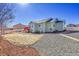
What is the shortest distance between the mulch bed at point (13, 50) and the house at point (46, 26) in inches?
8.9

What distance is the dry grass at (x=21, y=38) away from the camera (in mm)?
3260

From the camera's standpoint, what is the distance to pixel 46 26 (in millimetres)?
3289

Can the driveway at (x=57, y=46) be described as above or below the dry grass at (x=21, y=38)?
below

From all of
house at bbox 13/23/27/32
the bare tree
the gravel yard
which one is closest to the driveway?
the gravel yard

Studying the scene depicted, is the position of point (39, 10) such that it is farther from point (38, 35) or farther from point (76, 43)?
point (76, 43)

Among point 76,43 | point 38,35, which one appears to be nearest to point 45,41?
point 38,35

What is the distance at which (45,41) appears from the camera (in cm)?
326

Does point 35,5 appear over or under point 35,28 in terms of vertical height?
over

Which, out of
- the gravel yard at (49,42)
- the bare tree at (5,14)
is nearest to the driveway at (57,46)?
the gravel yard at (49,42)

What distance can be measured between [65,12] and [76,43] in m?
0.35

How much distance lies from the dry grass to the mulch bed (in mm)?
55

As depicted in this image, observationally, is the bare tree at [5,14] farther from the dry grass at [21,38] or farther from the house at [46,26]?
the house at [46,26]

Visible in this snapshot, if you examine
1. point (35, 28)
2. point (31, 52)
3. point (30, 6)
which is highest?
point (30, 6)

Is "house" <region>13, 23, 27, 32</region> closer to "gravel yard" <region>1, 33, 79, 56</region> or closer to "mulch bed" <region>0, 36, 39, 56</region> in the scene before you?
"gravel yard" <region>1, 33, 79, 56</region>
